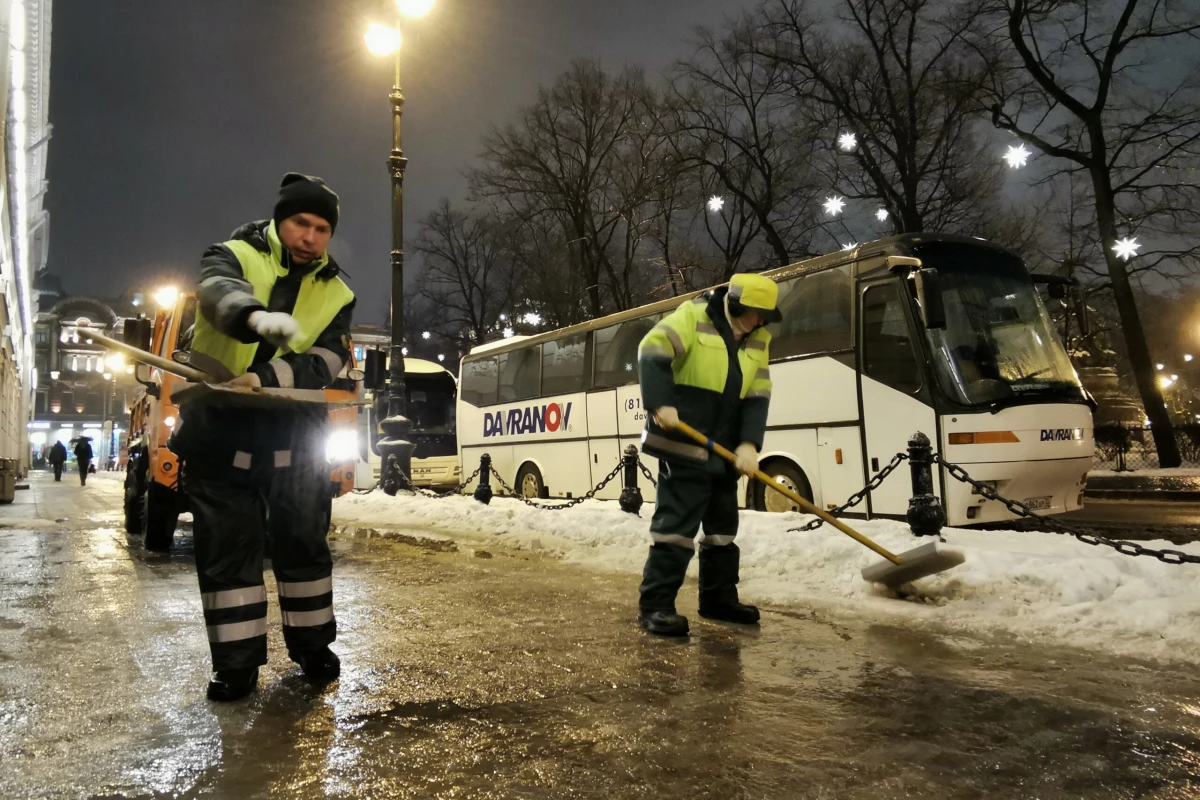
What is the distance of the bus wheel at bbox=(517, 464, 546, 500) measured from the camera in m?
14.2

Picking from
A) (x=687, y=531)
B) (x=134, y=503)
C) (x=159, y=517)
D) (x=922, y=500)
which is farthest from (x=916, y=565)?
(x=134, y=503)

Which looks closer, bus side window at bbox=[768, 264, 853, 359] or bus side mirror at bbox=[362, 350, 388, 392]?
bus side mirror at bbox=[362, 350, 388, 392]

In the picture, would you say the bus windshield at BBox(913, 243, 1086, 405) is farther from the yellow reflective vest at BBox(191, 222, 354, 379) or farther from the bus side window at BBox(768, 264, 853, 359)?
the yellow reflective vest at BBox(191, 222, 354, 379)

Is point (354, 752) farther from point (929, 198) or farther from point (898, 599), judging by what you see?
point (929, 198)

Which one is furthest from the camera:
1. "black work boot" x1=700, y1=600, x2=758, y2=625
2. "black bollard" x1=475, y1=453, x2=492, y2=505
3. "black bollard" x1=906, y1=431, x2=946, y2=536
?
"black bollard" x1=475, y1=453, x2=492, y2=505

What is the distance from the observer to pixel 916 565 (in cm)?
474

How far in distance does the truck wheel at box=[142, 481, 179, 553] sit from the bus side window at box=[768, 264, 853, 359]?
6716 mm

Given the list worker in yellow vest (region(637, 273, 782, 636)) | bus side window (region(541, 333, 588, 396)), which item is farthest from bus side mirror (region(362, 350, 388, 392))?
bus side window (region(541, 333, 588, 396))

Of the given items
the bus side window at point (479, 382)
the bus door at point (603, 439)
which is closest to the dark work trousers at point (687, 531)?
the bus door at point (603, 439)

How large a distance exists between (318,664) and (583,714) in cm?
113

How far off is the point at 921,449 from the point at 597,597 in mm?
3183

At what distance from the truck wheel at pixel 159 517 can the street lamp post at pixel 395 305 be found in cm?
564

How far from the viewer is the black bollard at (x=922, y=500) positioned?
20.8ft

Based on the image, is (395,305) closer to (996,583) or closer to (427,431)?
(427,431)
